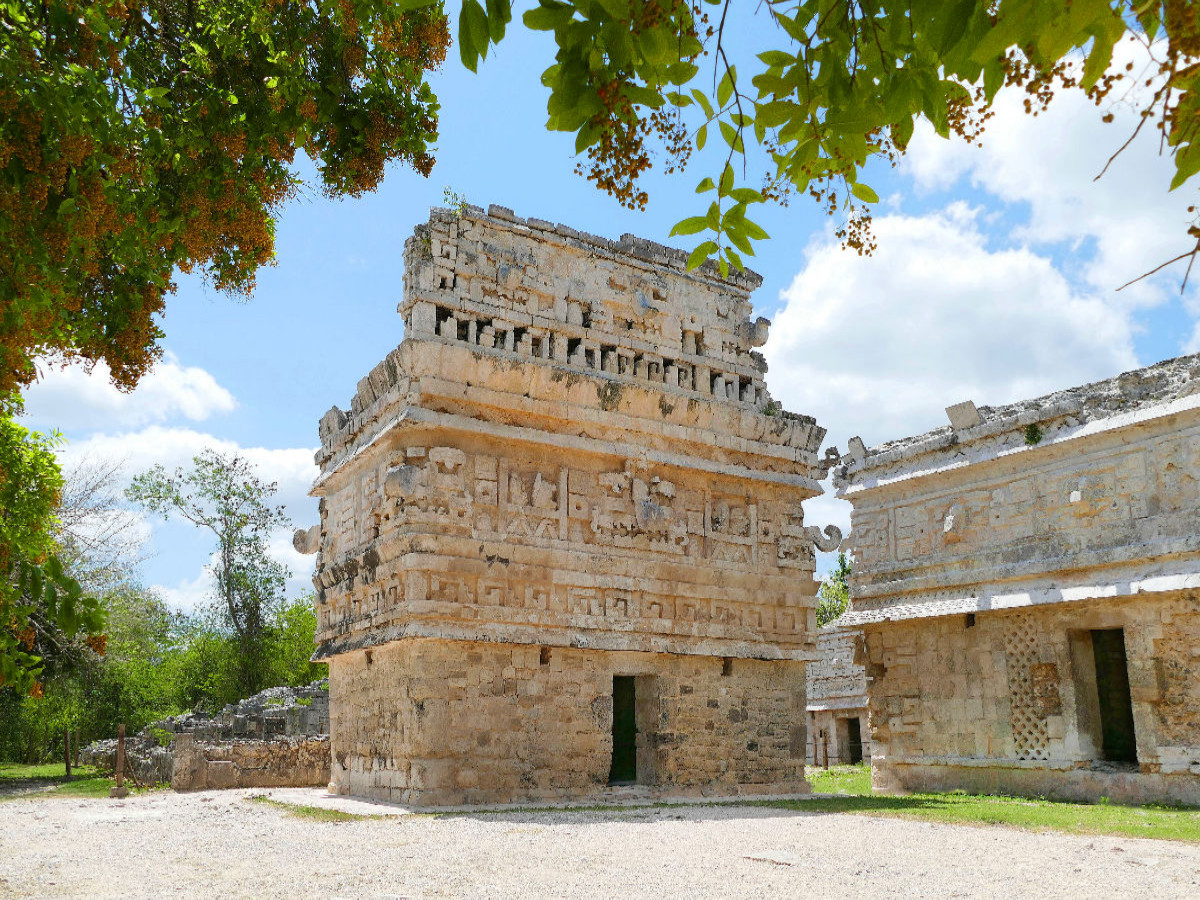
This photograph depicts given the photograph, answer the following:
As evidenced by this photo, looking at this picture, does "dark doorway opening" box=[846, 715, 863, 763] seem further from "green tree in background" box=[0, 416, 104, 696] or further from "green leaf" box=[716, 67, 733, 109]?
"green leaf" box=[716, 67, 733, 109]

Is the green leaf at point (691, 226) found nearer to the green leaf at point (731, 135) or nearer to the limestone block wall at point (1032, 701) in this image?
the green leaf at point (731, 135)

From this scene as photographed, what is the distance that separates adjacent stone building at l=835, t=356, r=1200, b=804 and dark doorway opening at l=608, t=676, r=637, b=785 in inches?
139

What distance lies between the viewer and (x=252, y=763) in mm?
14344

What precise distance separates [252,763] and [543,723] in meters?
6.05

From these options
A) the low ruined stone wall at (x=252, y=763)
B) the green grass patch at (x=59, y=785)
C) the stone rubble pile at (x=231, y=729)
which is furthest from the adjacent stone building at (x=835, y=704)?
the green grass patch at (x=59, y=785)

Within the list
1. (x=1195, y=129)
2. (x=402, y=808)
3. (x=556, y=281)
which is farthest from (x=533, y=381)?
(x=1195, y=129)

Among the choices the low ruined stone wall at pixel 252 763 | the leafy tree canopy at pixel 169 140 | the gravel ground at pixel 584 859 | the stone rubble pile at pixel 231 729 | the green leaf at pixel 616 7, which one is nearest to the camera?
the green leaf at pixel 616 7

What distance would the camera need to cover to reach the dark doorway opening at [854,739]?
22.1 meters

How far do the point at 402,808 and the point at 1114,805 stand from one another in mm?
7951

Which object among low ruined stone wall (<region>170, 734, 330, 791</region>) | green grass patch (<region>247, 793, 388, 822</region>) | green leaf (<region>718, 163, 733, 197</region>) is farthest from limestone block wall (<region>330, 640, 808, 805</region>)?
green leaf (<region>718, 163, 733, 197</region>)

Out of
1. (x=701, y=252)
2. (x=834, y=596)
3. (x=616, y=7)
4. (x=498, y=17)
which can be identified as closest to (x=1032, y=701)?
(x=701, y=252)

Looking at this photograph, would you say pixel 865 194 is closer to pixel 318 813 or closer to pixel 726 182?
pixel 726 182

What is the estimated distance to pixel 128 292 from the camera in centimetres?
504

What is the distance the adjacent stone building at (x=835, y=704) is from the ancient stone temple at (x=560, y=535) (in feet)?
31.1
